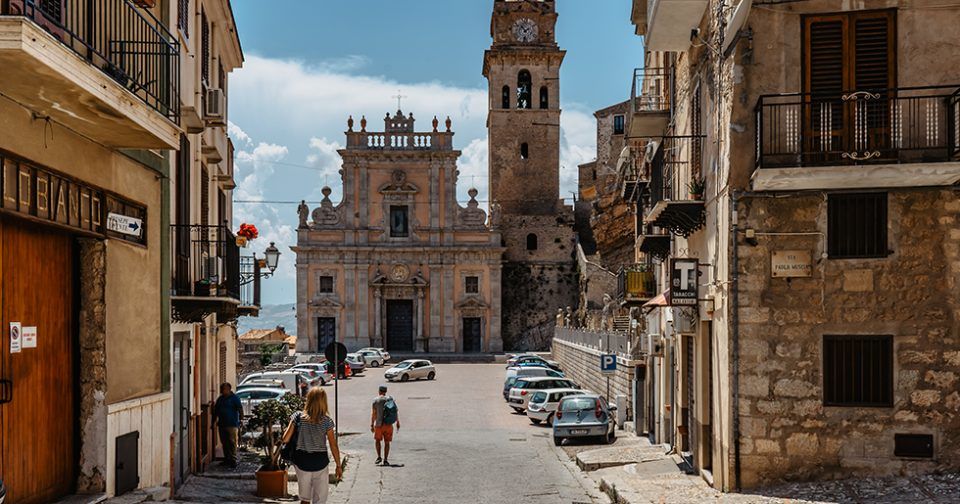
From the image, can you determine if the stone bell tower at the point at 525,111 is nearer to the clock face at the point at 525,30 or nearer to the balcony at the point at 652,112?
the clock face at the point at 525,30

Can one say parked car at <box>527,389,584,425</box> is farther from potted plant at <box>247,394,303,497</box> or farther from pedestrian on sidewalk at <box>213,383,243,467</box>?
potted plant at <box>247,394,303,497</box>

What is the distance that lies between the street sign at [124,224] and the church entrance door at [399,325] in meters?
54.8

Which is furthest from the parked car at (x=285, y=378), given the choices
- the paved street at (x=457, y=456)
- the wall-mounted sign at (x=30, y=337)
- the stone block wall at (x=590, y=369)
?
the wall-mounted sign at (x=30, y=337)

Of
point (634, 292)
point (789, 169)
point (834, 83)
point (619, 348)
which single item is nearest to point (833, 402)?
point (789, 169)

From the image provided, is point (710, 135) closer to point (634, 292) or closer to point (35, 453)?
point (634, 292)

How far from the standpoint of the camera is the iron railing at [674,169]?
54.8 ft

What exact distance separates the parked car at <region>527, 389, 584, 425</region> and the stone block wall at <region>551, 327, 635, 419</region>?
5.11ft

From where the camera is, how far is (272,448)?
1580 centimetres

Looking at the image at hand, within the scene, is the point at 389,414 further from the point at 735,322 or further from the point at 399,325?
the point at 399,325

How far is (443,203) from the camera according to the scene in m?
66.5

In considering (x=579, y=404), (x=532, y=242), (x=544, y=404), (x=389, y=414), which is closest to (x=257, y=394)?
(x=544, y=404)

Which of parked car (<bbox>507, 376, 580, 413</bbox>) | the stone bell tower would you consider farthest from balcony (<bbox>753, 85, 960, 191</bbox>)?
the stone bell tower

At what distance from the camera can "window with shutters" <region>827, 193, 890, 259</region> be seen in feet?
41.8

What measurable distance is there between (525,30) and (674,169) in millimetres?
56263
